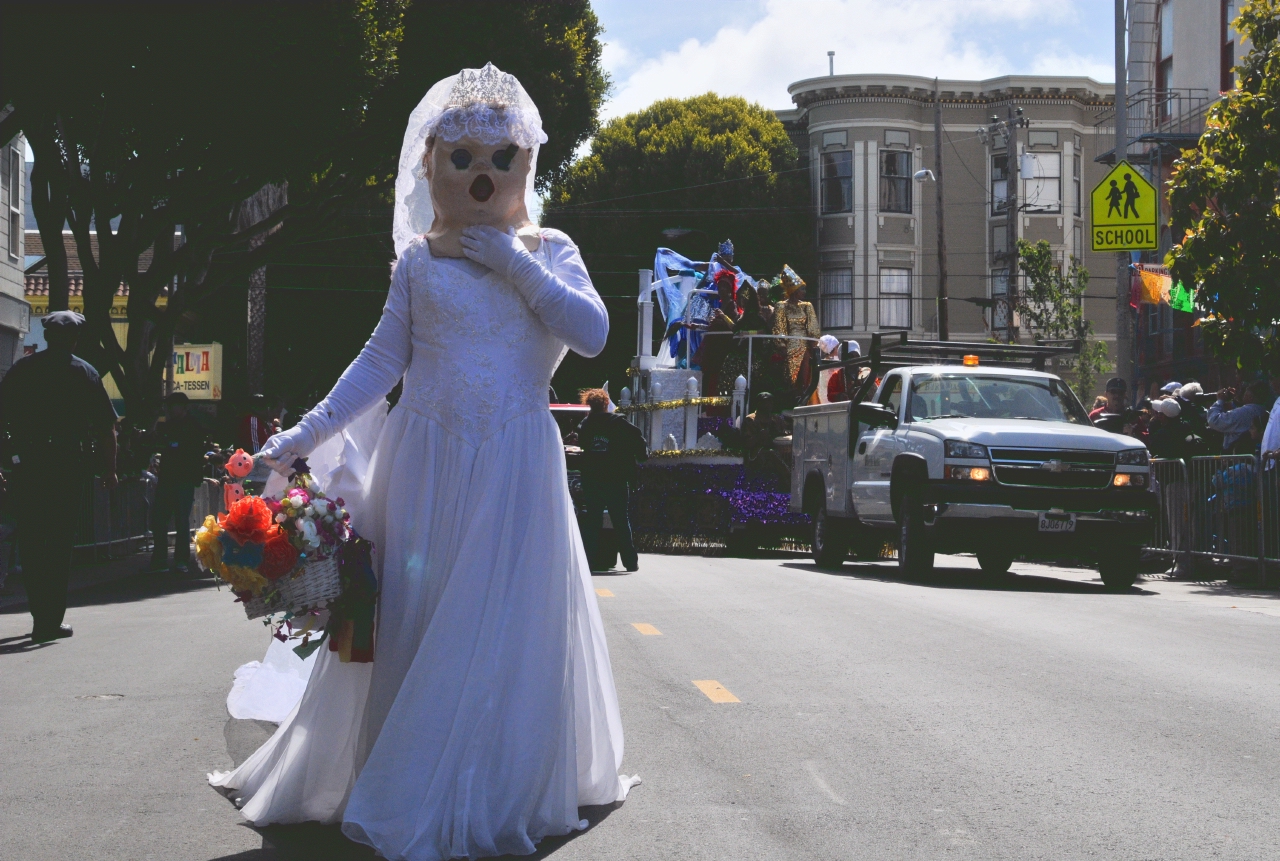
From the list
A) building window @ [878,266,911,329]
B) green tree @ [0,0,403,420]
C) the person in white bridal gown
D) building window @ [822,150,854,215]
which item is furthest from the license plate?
building window @ [822,150,854,215]

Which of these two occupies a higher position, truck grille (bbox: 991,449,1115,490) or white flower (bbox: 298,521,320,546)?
white flower (bbox: 298,521,320,546)

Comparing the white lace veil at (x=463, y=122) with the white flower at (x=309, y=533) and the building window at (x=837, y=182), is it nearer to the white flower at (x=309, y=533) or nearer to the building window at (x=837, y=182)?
the white flower at (x=309, y=533)

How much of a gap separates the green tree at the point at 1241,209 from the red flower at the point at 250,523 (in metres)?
13.4

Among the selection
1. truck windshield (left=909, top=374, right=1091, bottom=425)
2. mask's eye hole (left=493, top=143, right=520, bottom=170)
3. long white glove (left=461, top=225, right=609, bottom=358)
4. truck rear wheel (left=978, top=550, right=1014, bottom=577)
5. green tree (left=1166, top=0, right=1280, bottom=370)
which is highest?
green tree (left=1166, top=0, right=1280, bottom=370)

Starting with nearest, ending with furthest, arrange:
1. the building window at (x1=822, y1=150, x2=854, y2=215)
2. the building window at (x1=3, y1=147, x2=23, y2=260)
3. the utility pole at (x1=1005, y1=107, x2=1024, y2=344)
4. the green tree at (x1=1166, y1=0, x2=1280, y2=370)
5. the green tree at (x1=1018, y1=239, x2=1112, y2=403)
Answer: the green tree at (x1=1166, y1=0, x2=1280, y2=370) < the building window at (x1=3, y1=147, x2=23, y2=260) < the utility pole at (x1=1005, y1=107, x2=1024, y2=344) < the green tree at (x1=1018, y1=239, x2=1112, y2=403) < the building window at (x1=822, y1=150, x2=854, y2=215)

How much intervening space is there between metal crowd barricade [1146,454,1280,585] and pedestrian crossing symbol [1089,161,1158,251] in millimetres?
4137

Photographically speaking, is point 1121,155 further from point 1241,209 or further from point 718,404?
point 718,404

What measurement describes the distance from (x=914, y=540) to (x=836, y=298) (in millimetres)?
36147

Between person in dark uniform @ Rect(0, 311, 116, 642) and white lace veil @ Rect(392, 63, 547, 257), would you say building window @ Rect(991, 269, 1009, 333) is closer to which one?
person in dark uniform @ Rect(0, 311, 116, 642)

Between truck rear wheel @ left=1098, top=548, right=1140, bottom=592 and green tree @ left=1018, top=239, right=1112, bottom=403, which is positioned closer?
truck rear wheel @ left=1098, top=548, right=1140, bottom=592

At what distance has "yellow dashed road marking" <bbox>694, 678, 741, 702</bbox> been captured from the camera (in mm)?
7195

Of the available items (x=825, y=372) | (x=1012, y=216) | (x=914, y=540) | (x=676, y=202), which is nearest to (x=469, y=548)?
(x=914, y=540)

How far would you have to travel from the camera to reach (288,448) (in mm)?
4539

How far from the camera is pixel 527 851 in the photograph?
4223 millimetres
